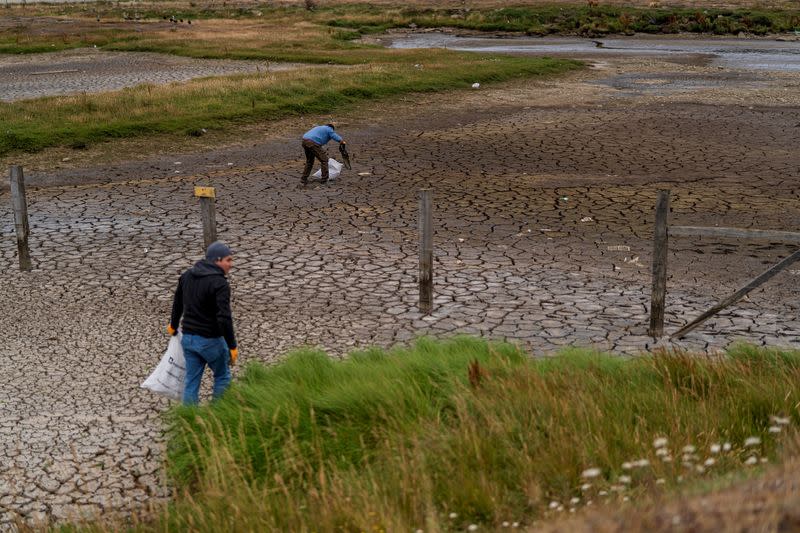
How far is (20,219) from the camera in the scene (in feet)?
39.5

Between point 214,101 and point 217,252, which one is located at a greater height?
point 217,252

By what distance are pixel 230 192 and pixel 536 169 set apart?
5.48 m

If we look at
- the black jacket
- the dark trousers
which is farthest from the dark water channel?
the black jacket

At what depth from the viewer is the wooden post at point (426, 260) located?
1034 cm

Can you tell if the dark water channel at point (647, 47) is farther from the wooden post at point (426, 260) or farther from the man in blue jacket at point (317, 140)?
the wooden post at point (426, 260)

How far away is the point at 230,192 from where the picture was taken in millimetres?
15945

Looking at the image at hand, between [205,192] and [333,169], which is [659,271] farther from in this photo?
[333,169]

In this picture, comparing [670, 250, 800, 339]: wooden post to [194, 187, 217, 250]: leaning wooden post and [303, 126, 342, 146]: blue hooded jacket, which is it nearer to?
[194, 187, 217, 250]: leaning wooden post

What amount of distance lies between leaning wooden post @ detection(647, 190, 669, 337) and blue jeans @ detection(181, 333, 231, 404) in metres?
4.36

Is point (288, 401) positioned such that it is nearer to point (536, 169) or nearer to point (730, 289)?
point (730, 289)

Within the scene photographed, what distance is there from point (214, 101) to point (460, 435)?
19.8 metres

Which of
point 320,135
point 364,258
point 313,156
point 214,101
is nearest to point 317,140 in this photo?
point 320,135

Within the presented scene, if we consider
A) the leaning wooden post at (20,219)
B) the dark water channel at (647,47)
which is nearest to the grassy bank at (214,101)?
the leaning wooden post at (20,219)

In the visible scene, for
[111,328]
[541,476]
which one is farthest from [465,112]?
[541,476]
